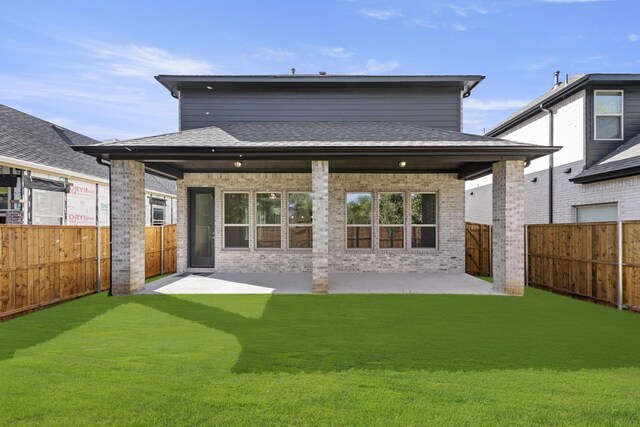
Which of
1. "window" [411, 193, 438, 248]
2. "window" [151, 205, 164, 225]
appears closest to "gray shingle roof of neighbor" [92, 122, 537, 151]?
"window" [411, 193, 438, 248]

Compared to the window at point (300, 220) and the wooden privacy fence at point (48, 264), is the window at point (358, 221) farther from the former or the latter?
the wooden privacy fence at point (48, 264)

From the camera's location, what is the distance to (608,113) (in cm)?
1124

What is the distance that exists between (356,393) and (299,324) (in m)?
2.51

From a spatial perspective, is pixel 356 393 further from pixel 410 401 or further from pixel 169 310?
pixel 169 310

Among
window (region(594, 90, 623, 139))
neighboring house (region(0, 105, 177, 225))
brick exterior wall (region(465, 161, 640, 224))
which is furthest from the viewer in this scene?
window (region(594, 90, 623, 139))

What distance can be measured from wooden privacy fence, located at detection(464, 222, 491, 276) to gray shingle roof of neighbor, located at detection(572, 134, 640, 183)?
128 inches

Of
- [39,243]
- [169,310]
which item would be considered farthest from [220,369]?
[39,243]

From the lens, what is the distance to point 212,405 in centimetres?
318

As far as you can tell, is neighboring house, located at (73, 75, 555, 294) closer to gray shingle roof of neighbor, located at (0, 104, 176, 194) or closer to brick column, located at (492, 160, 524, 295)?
brick column, located at (492, 160, 524, 295)

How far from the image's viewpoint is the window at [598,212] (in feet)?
33.2

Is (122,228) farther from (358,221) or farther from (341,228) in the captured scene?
(358,221)

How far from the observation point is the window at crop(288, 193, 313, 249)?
1164 cm

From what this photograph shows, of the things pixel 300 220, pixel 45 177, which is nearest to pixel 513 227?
pixel 300 220

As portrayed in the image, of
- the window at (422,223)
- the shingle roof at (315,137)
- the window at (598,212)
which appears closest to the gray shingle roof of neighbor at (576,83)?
the window at (598,212)
